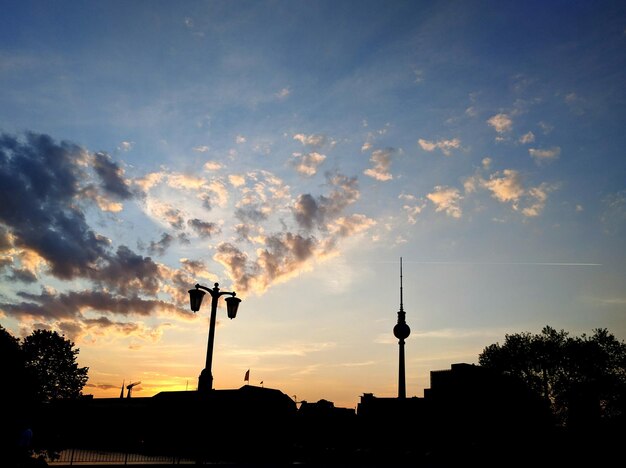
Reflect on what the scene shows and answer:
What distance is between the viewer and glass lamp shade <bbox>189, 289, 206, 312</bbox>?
45.9 feet

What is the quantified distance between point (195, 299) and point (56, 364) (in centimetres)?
6057

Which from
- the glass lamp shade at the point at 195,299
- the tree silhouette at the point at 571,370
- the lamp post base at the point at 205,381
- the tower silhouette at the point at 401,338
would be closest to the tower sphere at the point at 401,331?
the tower silhouette at the point at 401,338

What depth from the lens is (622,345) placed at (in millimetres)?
72688

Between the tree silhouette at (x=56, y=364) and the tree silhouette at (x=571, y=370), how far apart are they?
227 feet

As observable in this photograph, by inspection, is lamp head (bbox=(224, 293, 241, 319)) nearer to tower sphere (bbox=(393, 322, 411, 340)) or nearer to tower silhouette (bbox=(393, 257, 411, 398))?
tower silhouette (bbox=(393, 257, 411, 398))

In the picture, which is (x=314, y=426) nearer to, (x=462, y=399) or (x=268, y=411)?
(x=268, y=411)

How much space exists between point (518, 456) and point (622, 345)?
57.5 metres

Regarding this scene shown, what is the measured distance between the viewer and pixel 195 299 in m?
14.0

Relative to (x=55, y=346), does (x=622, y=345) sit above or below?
above

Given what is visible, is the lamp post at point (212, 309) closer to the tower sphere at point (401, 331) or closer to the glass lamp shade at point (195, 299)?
the glass lamp shade at point (195, 299)

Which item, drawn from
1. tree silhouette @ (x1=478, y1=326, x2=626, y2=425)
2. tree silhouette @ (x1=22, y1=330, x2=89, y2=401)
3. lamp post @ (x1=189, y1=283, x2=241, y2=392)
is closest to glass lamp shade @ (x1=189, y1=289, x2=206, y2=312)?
lamp post @ (x1=189, y1=283, x2=241, y2=392)

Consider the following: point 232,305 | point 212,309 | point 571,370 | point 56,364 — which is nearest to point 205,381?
point 212,309

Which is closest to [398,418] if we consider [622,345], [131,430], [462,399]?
[462,399]

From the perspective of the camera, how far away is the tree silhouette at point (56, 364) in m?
61.9
